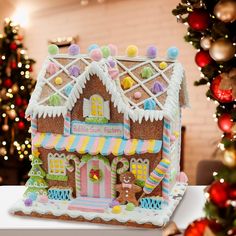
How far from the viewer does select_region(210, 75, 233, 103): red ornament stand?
1.60 m

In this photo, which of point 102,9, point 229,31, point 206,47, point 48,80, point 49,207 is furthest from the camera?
point 102,9

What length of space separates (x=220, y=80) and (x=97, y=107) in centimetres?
80

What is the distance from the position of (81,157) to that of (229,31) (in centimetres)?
110

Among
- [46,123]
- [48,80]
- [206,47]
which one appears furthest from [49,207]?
[206,47]

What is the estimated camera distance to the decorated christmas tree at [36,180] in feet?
7.70

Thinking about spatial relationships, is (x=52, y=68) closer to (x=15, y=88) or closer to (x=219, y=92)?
(x=219, y=92)

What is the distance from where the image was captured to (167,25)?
17.0ft

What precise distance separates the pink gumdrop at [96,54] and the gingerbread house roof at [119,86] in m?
0.02

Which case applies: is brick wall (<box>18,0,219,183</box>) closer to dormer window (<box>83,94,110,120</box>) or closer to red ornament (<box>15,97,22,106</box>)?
red ornament (<box>15,97,22,106</box>)

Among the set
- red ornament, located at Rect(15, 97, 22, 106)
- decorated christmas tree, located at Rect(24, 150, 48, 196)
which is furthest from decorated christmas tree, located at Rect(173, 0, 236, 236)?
red ornament, located at Rect(15, 97, 22, 106)

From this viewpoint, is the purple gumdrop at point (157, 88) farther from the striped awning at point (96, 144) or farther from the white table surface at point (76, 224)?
the white table surface at point (76, 224)

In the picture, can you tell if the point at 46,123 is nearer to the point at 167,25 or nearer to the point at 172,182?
the point at 172,182

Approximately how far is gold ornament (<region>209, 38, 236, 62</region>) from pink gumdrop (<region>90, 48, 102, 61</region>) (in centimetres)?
89

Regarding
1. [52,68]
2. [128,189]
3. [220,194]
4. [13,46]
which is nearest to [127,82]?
[52,68]
